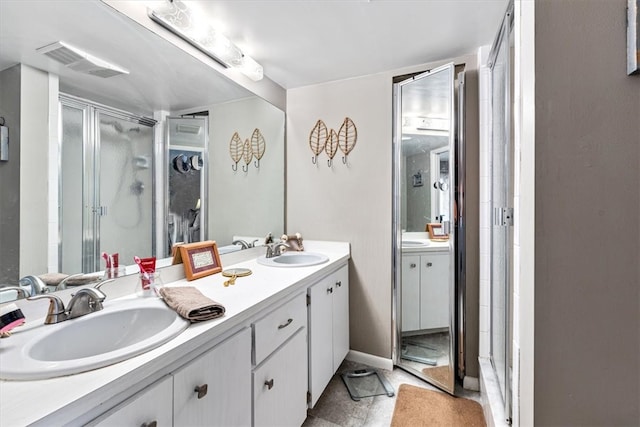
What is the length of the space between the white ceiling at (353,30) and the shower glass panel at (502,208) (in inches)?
9.2

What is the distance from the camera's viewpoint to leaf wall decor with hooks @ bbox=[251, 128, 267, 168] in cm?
209

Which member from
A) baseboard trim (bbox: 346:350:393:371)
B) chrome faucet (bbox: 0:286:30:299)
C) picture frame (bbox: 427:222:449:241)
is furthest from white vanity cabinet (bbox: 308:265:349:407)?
chrome faucet (bbox: 0:286:30:299)

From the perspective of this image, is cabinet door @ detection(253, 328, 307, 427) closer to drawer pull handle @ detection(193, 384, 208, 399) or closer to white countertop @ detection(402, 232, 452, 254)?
drawer pull handle @ detection(193, 384, 208, 399)

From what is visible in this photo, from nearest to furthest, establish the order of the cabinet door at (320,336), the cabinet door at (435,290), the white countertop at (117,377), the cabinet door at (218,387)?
the white countertop at (117,377), the cabinet door at (218,387), the cabinet door at (320,336), the cabinet door at (435,290)

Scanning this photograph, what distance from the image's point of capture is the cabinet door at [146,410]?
629 millimetres

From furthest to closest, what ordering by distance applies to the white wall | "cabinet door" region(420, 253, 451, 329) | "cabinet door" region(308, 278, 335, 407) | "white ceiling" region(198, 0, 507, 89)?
"cabinet door" region(420, 253, 451, 329) → the white wall → "cabinet door" region(308, 278, 335, 407) → "white ceiling" region(198, 0, 507, 89)

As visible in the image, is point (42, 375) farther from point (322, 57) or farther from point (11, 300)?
point (322, 57)

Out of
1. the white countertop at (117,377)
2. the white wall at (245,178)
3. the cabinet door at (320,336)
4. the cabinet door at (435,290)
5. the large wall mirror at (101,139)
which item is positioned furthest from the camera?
the cabinet door at (435,290)

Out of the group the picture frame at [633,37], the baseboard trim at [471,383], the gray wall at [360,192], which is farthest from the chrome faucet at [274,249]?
the picture frame at [633,37]

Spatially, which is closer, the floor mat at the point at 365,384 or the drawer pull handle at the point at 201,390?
the drawer pull handle at the point at 201,390

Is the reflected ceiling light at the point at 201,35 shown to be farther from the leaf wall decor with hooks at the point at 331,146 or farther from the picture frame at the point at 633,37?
the picture frame at the point at 633,37

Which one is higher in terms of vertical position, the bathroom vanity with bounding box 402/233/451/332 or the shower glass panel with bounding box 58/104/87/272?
the shower glass panel with bounding box 58/104/87/272

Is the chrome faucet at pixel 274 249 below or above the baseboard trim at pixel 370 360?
above

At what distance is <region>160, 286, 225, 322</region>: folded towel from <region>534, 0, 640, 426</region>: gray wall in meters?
0.89
